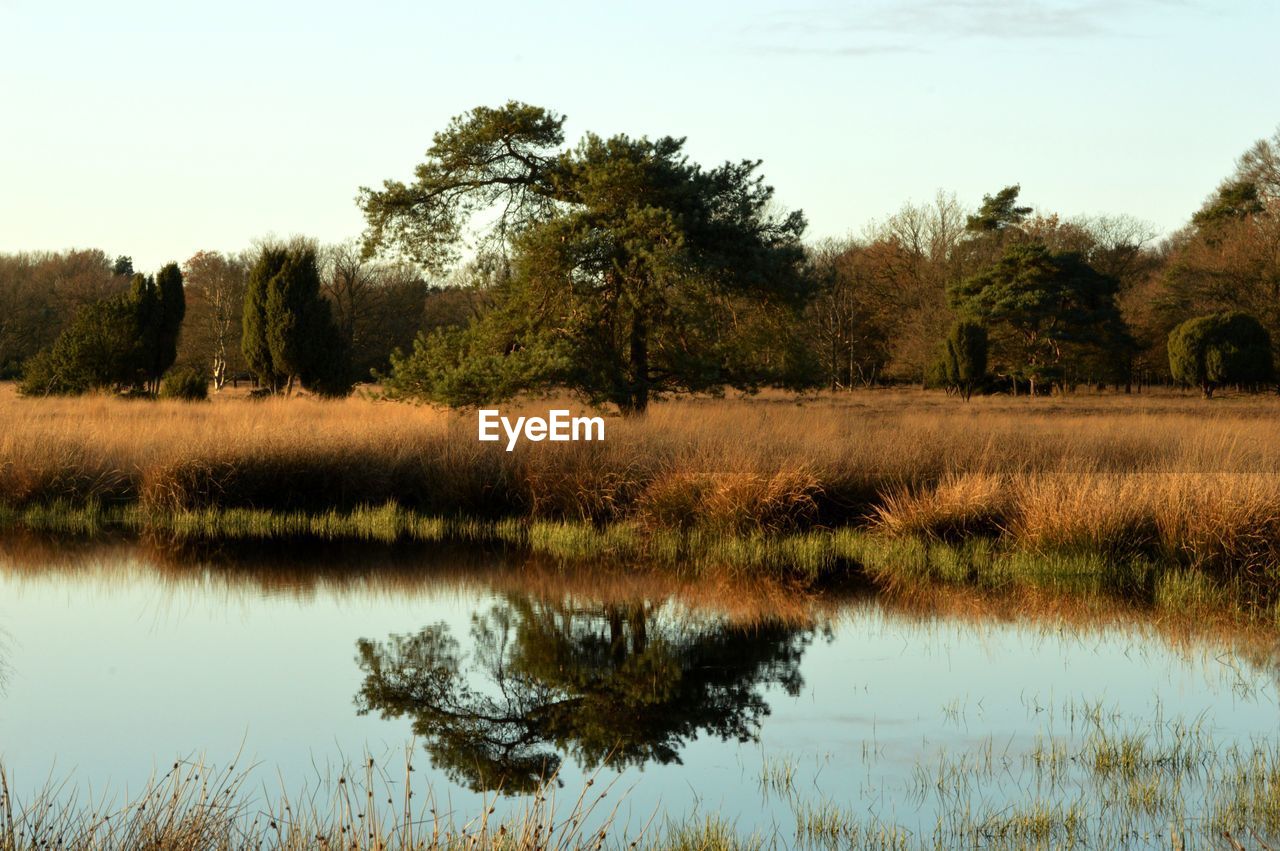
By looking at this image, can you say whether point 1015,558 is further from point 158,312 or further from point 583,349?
point 158,312

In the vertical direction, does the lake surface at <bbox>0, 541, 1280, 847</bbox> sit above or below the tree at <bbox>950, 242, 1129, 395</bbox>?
below

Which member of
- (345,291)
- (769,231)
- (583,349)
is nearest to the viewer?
(583,349)

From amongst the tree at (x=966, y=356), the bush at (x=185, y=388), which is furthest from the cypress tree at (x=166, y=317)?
the tree at (x=966, y=356)

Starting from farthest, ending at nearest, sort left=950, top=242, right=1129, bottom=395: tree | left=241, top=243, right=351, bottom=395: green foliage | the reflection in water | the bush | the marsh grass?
left=950, top=242, right=1129, bottom=395: tree < left=241, top=243, right=351, bottom=395: green foliage < the bush < the reflection in water < the marsh grass

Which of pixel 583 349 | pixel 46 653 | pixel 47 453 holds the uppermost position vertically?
pixel 583 349

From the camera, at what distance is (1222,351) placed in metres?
36.7

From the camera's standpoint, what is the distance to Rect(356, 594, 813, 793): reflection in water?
7035 mm

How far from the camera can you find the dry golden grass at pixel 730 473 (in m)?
12.1

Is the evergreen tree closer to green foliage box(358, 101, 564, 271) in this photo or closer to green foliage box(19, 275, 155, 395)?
green foliage box(19, 275, 155, 395)

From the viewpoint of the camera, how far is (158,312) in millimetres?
30719

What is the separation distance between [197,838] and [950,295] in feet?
140

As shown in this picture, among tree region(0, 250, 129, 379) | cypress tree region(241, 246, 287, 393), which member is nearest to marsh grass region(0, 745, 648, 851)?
cypress tree region(241, 246, 287, 393)

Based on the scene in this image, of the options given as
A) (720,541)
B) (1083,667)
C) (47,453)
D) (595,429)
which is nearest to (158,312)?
(47,453)

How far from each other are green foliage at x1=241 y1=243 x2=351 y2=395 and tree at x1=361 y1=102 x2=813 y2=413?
10.2 m
